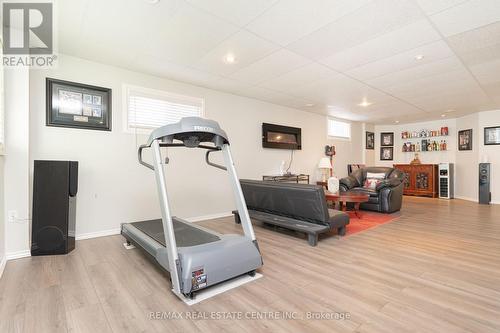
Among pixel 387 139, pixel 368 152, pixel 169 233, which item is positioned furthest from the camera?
pixel 387 139

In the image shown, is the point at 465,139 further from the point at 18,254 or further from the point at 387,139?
the point at 18,254

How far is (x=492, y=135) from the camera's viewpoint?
21.9ft

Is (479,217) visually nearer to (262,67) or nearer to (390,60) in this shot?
(390,60)

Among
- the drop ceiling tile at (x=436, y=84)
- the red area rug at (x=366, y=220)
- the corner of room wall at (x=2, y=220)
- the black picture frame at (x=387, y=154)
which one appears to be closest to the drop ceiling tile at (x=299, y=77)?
the drop ceiling tile at (x=436, y=84)

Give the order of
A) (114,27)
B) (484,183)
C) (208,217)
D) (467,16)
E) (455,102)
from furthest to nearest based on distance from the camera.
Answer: (484,183)
(455,102)
(208,217)
(114,27)
(467,16)

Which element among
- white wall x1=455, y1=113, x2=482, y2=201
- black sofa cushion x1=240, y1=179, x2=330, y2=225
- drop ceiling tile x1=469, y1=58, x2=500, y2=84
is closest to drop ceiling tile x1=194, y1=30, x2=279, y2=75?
black sofa cushion x1=240, y1=179, x2=330, y2=225

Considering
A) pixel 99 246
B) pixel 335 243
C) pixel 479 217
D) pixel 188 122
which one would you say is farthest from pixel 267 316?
pixel 479 217

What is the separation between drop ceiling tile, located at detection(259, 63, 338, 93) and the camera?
382 cm

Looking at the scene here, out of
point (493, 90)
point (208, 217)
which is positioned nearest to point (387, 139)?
point (493, 90)

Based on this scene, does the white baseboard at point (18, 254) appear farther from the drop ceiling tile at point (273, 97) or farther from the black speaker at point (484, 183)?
the black speaker at point (484, 183)

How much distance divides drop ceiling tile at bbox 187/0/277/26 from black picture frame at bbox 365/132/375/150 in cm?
767

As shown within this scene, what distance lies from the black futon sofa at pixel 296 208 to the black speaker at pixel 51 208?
2529 mm

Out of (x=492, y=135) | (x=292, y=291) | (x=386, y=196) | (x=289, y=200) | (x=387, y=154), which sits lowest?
(x=292, y=291)

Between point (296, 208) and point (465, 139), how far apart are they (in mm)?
7016
